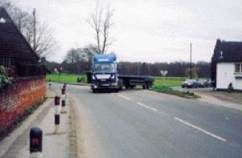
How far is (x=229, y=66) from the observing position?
222ft

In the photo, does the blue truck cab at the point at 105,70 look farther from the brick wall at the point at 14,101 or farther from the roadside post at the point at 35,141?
the roadside post at the point at 35,141

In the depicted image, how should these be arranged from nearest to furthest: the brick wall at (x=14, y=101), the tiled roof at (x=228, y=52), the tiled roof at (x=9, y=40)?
the brick wall at (x=14, y=101) → the tiled roof at (x=9, y=40) → the tiled roof at (x=228, y=52)

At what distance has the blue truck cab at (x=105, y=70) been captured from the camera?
4972 centimetres

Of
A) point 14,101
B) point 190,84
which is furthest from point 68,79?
point 14,101

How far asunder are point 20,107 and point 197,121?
6.36 m

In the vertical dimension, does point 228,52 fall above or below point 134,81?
above

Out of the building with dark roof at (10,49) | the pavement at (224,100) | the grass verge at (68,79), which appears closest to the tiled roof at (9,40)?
the building with dark roof at (10,49)

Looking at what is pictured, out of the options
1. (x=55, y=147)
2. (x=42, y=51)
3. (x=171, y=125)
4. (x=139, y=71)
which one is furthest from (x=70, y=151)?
(x=139, y=71)

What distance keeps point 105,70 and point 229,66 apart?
2323cm

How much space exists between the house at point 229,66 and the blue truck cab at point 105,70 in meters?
19.4

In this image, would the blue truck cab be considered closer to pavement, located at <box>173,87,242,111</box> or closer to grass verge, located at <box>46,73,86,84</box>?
pavement, located at <box>173,87,242,111</box>

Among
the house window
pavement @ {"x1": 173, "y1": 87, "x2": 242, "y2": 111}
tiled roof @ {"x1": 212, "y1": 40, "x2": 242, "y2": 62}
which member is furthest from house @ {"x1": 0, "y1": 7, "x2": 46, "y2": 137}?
tiled roof @ {"x1": 212, "y1": 40, "x2": 242, "y2": 62}

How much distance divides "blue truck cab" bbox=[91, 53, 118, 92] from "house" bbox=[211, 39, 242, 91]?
19.4m

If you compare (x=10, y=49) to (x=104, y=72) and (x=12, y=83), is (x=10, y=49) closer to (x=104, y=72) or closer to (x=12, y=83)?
(x=12, y=83)
